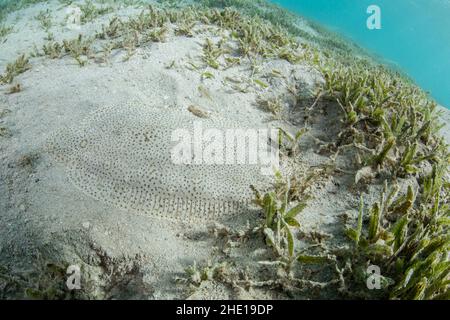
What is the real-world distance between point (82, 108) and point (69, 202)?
200cm

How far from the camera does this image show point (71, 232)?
350 cm

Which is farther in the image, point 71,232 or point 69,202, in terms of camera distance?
point 69,202

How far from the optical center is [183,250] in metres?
3.46

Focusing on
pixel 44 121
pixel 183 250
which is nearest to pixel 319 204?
pixel 183 250

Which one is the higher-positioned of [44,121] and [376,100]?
[376,100]

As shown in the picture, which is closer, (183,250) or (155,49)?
(183,250)

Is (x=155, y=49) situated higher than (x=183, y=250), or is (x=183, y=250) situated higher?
(x=155, y=49)
